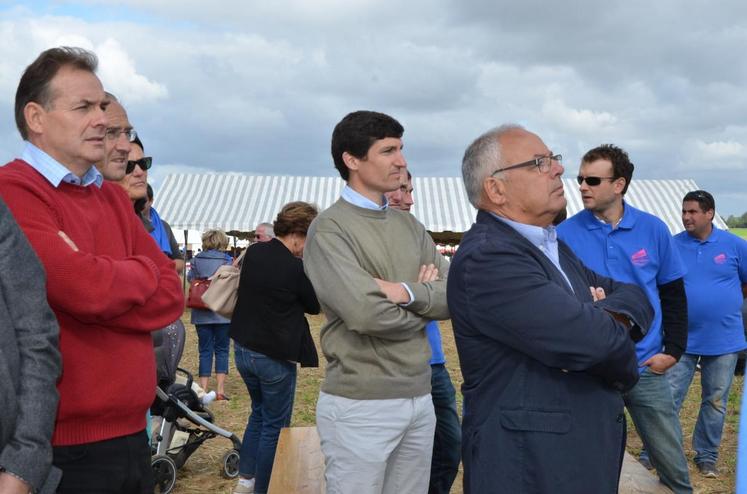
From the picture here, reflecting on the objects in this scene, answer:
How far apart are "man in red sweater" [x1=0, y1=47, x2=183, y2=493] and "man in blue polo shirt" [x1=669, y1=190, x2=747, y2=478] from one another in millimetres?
5036

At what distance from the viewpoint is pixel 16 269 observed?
6.00 ft

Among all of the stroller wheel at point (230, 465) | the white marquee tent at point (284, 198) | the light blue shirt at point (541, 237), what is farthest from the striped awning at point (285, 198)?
the light blue shirt at point (541, 237)

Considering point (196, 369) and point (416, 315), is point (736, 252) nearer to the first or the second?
point (416, 315)

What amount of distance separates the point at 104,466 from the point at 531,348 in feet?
4.30

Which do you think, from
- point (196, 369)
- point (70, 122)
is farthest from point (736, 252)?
point (196, 369)

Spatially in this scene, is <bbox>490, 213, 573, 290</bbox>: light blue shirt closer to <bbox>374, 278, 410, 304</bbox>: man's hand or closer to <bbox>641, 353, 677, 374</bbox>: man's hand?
<bbox>374, 278, 410, 304</bbox>: man's hand

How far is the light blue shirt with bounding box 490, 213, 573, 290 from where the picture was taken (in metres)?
2.54

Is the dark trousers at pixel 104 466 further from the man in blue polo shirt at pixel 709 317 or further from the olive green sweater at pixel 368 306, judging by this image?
the man in blue polo shirt at pixel 709 317

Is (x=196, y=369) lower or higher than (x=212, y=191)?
lower

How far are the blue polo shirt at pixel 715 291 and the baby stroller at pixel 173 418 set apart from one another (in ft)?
13.2

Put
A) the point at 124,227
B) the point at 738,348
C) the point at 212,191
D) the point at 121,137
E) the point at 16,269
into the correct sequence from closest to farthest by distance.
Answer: the point at 16,269, the point at 124,227, the point at 121,137, the point at 738,348, the point at 212,191

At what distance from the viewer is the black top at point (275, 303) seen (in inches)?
194

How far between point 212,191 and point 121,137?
2056 cm

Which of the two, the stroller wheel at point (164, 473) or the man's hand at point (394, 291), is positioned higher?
the man's hand at point (394, 291)
